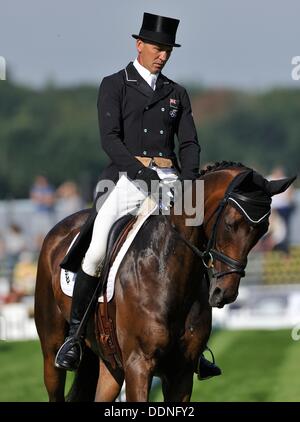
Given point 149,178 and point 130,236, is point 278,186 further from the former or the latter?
point 130,236

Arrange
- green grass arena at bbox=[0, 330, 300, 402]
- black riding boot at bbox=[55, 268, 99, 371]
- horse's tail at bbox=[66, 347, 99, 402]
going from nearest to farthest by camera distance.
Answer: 1. black riding boot at bbox=[55, 268, 99, 371]
2. horse's tail at bbox=[66, 347, 99, 402]
3. green grass arena at bbox=[0, 330, 300, 402]

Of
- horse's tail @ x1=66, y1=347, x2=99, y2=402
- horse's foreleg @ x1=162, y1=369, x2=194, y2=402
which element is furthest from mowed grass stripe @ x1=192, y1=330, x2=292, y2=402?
horse's foreleg @ x1=162, y1=369, x2=194, y2=402

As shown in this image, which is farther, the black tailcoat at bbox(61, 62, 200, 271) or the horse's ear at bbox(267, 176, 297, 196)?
the black tailcoat at bbox(61, 62, 200, 271)

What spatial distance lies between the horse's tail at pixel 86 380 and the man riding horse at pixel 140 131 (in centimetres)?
95

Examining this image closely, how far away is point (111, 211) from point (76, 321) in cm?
92

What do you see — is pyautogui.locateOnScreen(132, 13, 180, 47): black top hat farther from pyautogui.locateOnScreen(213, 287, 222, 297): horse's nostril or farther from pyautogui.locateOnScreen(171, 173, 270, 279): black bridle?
pyautogui.locateOnScreen(213, 287, 222, 297): horse's nostril

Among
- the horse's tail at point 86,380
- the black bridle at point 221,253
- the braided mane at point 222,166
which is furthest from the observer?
the horse's tail at point 86,380

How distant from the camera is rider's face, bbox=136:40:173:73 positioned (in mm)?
7832

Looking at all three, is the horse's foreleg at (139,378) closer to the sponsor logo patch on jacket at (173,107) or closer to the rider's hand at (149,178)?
the rider's hand at (149,178)

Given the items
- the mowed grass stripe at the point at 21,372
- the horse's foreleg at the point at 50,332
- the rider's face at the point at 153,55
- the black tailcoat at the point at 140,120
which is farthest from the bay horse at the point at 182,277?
the mowed grass stripe at the point at 21,372

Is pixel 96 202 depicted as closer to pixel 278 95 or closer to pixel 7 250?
pixel 7 250

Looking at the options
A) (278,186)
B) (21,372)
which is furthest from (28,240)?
(278,186)

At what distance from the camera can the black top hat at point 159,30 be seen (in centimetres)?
774

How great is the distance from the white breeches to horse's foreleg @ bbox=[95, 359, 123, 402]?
0.97m
